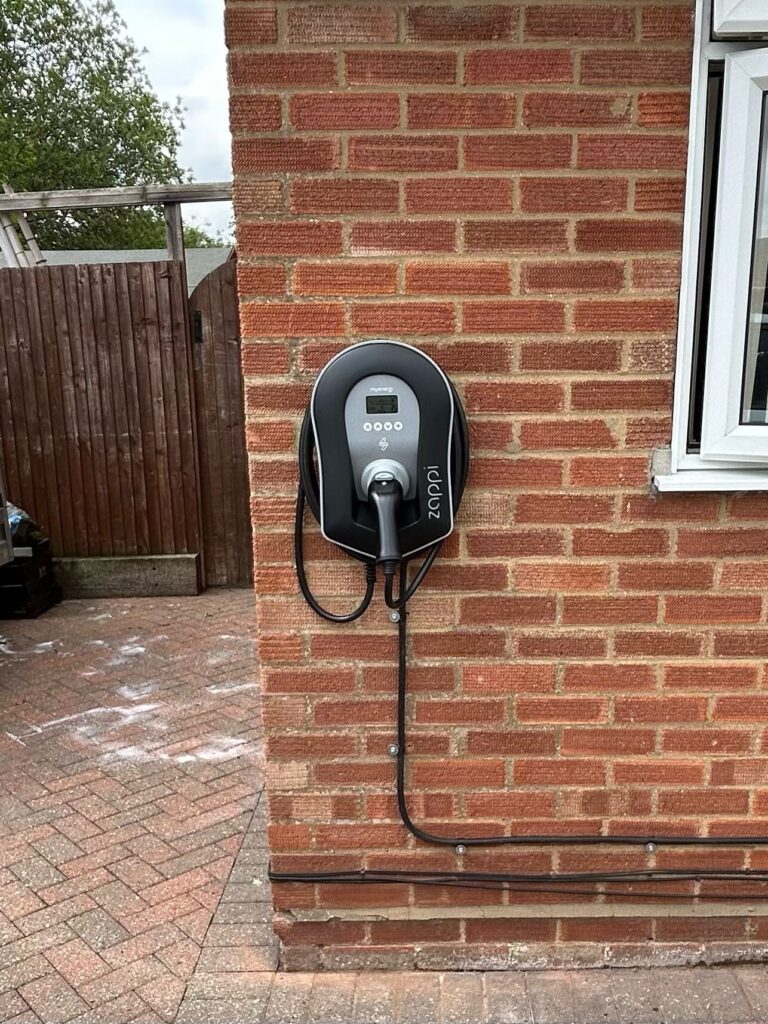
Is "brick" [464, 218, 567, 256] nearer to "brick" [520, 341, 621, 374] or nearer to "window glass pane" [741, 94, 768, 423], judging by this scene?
"brick" [520, 341, 621, 374]

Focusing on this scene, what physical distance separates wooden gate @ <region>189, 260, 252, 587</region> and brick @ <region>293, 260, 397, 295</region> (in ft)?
12.8

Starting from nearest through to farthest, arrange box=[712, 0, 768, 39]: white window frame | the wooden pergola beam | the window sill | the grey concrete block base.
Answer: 1. box=[712, 0, 768, 39]: white window frame
2. the window sill
3. the wooden pergola beam
4. the grey concrete block base

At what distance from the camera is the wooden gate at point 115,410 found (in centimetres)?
582

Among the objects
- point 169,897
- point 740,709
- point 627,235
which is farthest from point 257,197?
point 169,897

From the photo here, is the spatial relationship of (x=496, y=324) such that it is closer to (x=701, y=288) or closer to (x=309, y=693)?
(x=701, y=288)

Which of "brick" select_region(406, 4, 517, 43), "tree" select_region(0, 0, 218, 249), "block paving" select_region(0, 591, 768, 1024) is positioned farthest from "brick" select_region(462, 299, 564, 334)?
"tree" select_region(0, 0, 218, 249)

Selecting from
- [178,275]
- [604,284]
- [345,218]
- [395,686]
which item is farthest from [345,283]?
[178,275]

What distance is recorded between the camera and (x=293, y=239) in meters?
1.97

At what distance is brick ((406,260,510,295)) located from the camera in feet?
6.51

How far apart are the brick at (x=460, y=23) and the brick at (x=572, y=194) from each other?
1.06ft

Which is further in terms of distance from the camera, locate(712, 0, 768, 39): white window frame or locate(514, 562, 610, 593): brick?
locate(514, 562, 610, 593): brick

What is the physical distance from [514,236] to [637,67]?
45 centimetres

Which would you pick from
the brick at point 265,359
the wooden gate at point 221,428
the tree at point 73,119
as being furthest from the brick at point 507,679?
the tree at point 73,119

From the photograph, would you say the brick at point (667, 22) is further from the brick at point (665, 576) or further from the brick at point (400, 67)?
the brick at point (665, 576)
